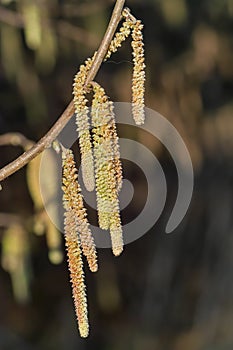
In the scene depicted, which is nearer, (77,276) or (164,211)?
(77,276)

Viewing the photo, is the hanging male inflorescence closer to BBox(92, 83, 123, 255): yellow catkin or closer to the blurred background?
BBox(92, 83, 123, 255): yellow catkin

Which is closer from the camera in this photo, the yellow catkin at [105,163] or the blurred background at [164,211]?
the yellow catkin at [105,163]

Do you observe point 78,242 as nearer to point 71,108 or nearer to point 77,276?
point 77,276

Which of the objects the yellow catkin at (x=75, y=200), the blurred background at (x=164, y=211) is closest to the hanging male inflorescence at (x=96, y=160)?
the yellow catkin at (x=75, y=200)

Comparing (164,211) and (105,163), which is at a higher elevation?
(164,211)

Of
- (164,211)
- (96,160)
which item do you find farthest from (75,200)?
(164,211)

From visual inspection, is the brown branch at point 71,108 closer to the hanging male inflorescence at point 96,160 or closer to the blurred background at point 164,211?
the hanging male inflorescence at point 96,160
